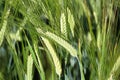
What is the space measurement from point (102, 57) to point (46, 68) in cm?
22

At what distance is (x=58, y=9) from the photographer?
0.57 metres

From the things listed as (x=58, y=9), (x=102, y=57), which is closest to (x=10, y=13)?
(x=58, y=9)

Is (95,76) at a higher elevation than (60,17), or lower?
lower

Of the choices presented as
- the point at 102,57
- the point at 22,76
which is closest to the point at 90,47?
the point at 102,57

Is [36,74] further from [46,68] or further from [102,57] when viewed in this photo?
[102,57]

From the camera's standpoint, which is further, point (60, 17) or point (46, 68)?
point (46, 68)

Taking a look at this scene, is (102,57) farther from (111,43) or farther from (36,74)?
(36,74)

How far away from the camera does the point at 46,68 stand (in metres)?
0.71

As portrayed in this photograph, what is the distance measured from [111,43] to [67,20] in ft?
0.36

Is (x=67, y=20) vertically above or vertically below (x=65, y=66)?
above

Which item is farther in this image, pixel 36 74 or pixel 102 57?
pixel 36 74

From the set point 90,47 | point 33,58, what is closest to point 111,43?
point 90,47

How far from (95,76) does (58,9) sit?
0.52ft

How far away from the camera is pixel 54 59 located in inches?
21.8
